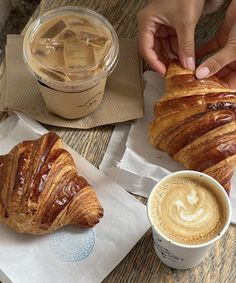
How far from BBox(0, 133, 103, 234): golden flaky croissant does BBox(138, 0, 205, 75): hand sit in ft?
0.89

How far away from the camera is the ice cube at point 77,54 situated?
3.12ft

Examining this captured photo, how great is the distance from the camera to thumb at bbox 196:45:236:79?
0.97 m

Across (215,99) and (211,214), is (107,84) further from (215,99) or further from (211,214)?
(211,214)

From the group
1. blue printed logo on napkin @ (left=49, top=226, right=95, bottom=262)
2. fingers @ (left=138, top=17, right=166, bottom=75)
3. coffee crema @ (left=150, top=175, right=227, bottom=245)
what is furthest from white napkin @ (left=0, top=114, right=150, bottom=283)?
fingers @ (left=138, top=17, right=166, bottom=75)

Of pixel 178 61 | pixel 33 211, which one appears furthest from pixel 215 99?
pixel 33 211

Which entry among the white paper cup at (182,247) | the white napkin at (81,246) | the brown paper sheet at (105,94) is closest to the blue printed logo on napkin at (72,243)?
the white napkin at (81,246)

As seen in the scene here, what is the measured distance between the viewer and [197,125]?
3.05 ft

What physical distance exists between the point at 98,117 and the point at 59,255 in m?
0.27

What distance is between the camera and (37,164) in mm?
881

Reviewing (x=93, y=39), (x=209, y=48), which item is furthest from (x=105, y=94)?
(x=209, y=48)

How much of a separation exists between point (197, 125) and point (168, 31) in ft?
0.80

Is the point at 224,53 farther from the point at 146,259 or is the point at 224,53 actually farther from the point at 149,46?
the point at 146,259

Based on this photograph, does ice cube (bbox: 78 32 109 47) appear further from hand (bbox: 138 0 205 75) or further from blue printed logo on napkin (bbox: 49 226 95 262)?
blue printed logo on napkin (bbox: 49 226 95 262)

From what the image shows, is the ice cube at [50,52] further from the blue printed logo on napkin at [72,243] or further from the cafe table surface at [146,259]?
the blue printed logo on napkin at [72,243]
